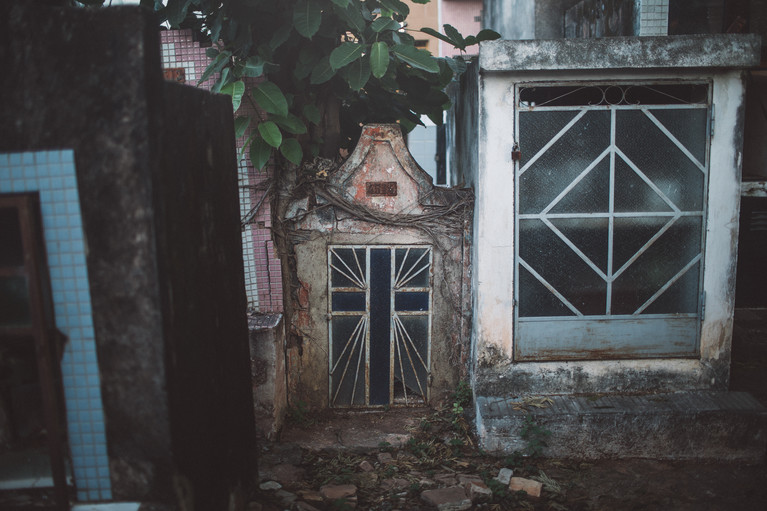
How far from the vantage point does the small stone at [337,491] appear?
4340mm

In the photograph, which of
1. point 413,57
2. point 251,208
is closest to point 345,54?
point 413,57

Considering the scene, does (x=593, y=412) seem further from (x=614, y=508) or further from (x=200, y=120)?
(x=200, y=120)

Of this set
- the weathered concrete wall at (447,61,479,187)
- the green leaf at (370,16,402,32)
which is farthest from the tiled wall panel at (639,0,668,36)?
the green leaf at (370,16,402,32)

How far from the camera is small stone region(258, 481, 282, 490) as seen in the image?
4.33 metres

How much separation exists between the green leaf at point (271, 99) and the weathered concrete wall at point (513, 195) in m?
1.68

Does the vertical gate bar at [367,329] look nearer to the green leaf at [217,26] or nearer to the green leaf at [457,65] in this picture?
the green leaf at [457,65]

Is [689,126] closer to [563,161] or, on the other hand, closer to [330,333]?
[563,161]

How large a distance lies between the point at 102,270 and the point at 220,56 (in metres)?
2.67

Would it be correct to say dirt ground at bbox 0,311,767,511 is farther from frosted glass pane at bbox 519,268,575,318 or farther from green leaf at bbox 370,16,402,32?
green leaf at bbox 370,16,402,32

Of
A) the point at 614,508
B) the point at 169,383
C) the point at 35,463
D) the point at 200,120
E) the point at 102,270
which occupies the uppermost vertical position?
the point at 200,120

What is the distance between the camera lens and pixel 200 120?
3.02 metres

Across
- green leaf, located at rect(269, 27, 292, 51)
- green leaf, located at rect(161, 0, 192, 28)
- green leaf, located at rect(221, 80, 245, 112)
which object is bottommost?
green leaf, located at rect(221, 80, 245, 112)

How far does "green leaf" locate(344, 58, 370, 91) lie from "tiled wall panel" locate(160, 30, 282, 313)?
99cm

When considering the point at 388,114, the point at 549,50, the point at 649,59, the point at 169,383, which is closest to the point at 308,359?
the point at 388,114
